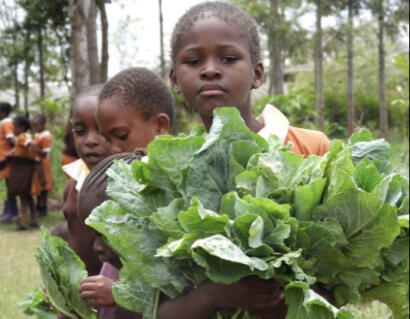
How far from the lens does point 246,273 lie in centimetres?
142

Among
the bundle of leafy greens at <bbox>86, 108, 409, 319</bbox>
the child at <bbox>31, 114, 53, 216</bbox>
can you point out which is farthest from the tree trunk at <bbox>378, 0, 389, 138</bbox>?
the bundle of leafy greens at <bbox>86, 108, 409, 319</bbox>

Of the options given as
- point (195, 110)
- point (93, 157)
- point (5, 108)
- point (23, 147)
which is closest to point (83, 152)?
point (93, 157)

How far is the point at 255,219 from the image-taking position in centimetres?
139

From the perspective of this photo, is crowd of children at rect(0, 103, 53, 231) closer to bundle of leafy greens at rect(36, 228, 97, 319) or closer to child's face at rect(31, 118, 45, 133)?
child's face at rect(31, 118, 45, 133)

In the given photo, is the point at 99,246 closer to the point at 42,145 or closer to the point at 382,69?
the point at 42,145

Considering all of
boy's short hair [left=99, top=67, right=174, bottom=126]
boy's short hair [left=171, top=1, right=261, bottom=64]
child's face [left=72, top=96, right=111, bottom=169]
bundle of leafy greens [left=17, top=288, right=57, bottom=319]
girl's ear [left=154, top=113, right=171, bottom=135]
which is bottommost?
bundle of leafy greens [left=17, top=288, right=57, bottom=319]

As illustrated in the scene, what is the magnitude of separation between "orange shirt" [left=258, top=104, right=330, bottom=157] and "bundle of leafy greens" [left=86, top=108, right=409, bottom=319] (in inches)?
22.9

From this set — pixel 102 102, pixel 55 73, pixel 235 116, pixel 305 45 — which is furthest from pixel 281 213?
pixel 55 73

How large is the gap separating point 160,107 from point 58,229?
1245 mm

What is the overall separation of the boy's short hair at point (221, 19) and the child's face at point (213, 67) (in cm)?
3

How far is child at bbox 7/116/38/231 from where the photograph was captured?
896 cm

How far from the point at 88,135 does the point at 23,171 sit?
20.2 ft

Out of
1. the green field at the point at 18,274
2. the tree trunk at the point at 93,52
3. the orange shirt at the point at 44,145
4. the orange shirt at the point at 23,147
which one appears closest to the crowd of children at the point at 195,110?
the green field at the point at 18,274

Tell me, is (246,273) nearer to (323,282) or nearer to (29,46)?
(323,282)
